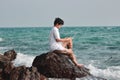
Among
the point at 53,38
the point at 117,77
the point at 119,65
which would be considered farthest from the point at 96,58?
the point at 53,38

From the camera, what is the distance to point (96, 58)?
22.4 metres

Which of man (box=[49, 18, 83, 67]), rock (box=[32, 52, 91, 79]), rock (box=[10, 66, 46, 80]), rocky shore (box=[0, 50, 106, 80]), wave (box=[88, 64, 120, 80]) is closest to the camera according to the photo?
rock (box=[10, 66, 46, 80])

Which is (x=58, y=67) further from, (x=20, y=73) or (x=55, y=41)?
(x=20, y=73)

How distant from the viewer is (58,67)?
11266 mm

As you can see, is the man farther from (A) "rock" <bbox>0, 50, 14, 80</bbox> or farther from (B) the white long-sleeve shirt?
(A) "rock" <bbox>0, 50, 14, 80</bbox>

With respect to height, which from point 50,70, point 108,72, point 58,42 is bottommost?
point 108,72

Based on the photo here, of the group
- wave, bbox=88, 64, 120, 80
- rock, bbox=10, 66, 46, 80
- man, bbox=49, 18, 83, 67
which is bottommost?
wave, bbox=88, 64, 120, 80

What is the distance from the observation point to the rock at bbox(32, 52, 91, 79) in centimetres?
1128

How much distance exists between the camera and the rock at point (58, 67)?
1128 centimetres

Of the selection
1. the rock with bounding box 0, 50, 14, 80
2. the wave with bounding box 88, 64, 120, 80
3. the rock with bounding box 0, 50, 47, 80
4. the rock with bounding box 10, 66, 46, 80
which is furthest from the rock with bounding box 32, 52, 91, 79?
the wave with bounding box 88, 64, 120, 80

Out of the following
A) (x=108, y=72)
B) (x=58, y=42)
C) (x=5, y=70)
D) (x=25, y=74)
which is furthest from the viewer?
(x=108, y=72)

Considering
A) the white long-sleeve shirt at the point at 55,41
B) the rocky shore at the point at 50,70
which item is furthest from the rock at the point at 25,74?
the white long-sleeve shirt at the point at 55,41

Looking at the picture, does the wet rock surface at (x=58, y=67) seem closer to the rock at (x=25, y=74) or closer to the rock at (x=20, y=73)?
the rock at (x=20, y=73)

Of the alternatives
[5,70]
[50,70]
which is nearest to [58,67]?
[50,70]
